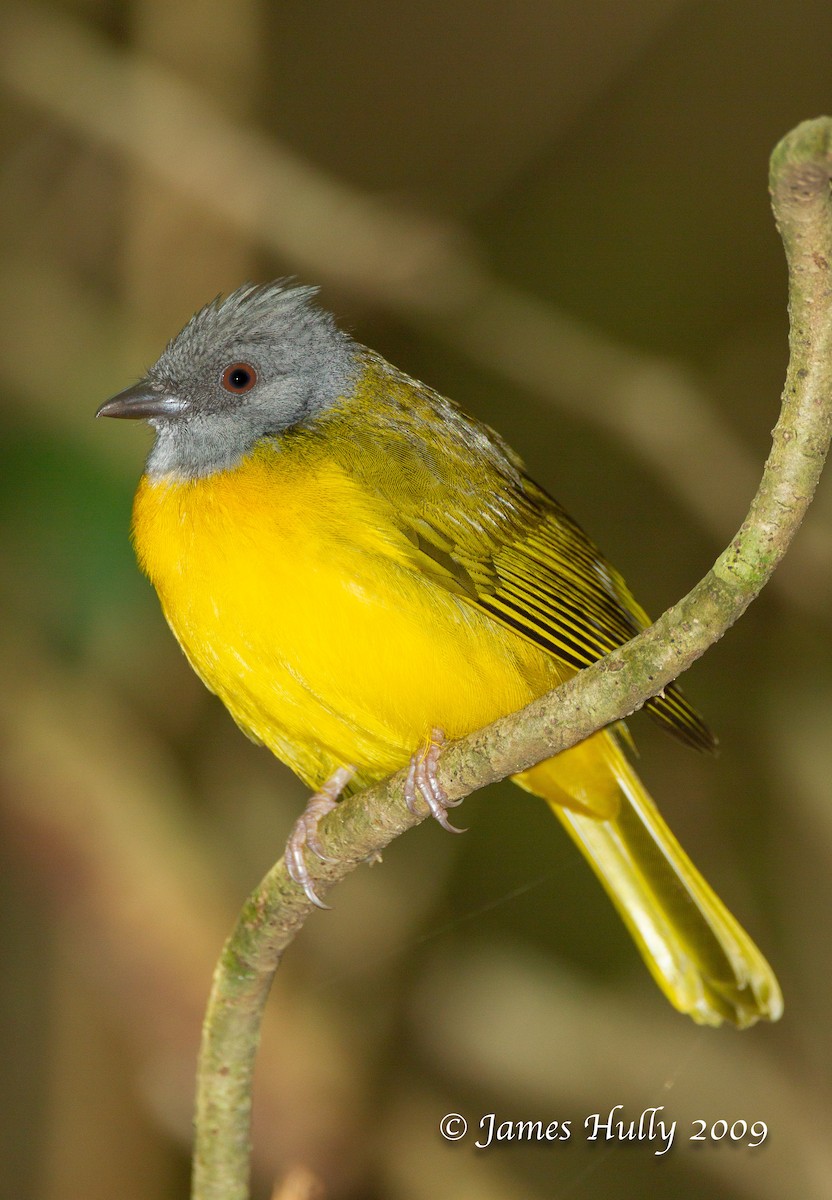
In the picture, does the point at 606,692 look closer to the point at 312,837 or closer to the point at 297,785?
the point at 312,837

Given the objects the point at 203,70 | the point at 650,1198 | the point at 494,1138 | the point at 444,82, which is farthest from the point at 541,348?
the point at 650,1198

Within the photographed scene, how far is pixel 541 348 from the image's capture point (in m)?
4.90

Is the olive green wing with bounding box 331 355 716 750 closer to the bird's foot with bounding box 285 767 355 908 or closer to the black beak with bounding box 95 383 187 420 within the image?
the black beak with bounding box 95 383 187 420

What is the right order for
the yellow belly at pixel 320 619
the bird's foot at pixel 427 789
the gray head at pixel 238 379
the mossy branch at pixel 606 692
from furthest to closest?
the gray head at pixel 238 379 < the yellow belly at pixel 320 619 < the bird's foot at pixel 427 789 < the mossy branch at pixel 606 692

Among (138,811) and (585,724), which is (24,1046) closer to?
(138,811)

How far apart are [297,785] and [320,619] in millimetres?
3693

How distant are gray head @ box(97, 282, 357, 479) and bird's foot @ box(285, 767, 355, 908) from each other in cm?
88

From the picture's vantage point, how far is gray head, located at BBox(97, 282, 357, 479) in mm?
3088

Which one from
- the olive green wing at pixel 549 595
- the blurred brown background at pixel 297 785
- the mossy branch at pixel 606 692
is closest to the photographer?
the mossy branch at pixel 606 692

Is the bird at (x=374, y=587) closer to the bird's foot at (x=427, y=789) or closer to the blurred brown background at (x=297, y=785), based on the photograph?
the bird's foot at (x=427, y=789)

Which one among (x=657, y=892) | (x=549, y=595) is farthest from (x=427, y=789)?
(x=657, y=892)

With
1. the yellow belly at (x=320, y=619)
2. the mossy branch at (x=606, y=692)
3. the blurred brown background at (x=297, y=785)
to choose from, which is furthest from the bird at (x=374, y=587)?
the blurred brown background at (x=297, y=785)

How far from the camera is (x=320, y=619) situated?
2.63 meters

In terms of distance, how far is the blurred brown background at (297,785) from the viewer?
167 inches
